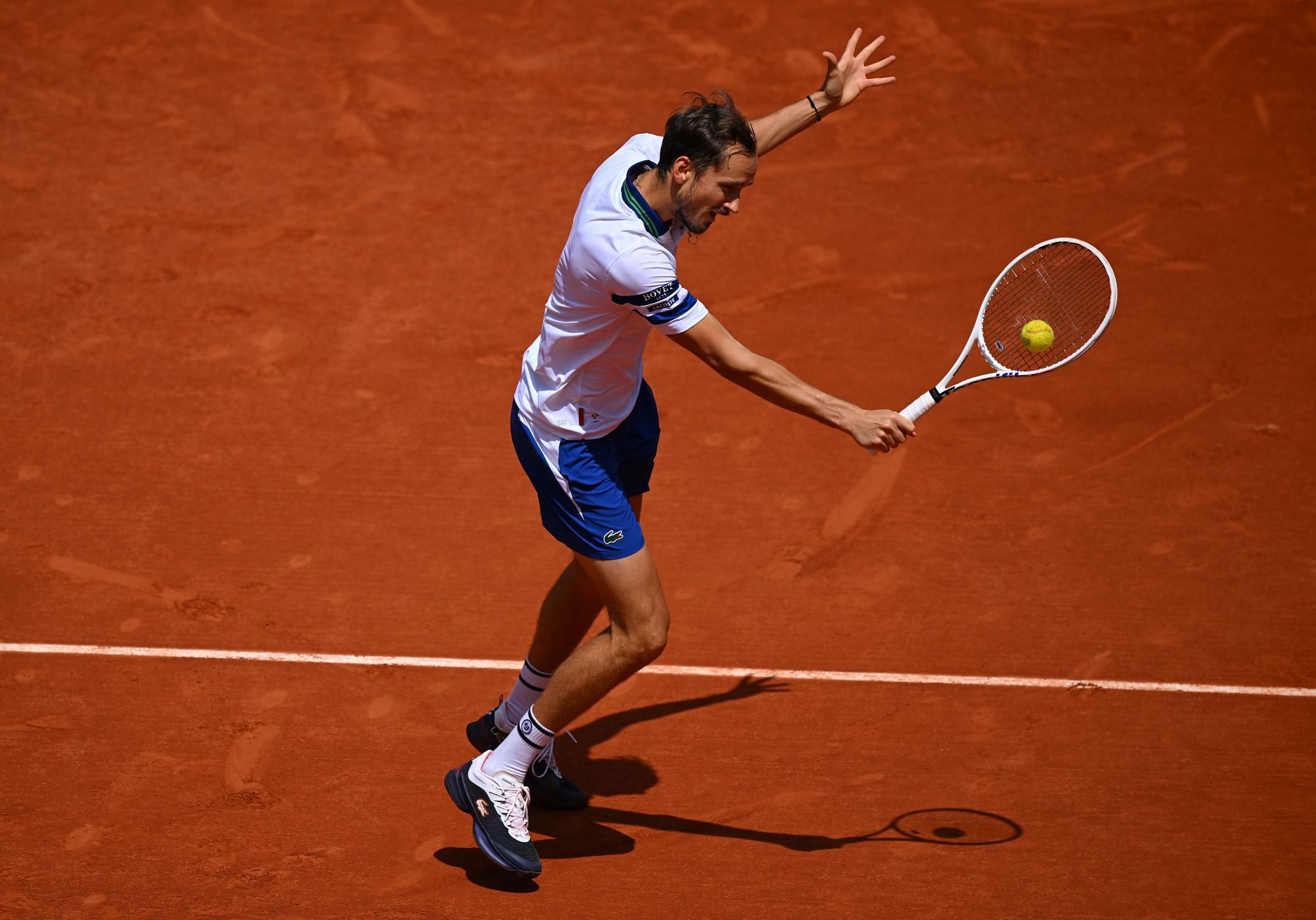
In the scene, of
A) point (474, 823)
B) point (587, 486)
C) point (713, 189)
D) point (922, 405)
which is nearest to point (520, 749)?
point (474, 823)

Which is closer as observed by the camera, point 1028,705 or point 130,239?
point 1028,705

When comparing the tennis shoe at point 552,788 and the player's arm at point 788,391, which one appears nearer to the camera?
the player's arm at point 788,391

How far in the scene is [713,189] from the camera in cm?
417

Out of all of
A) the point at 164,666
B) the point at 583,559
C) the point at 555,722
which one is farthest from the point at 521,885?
the point at 164,666

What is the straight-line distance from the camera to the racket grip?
4.29 meters

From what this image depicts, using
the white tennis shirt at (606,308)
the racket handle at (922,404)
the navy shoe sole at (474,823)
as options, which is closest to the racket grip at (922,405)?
the racket handle at (922,404)

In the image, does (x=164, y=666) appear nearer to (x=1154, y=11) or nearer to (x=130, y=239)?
(x=130, y=239)

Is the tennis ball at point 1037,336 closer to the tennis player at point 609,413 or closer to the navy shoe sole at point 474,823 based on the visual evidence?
the tennis player at point 609,413

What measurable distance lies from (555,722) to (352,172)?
6.00m

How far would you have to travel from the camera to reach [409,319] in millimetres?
8078

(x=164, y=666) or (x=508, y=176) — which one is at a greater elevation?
(x=508, y=176)

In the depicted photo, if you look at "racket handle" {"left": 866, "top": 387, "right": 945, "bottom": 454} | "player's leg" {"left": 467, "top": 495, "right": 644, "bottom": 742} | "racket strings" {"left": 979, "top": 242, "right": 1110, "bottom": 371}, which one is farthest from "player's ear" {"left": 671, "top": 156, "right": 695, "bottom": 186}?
"racket strings" {"left": 979, "top": 242, "right": 1110, "bottom": 371}

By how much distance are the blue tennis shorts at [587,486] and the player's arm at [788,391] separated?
557mm

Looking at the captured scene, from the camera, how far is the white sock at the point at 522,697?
4.90m
